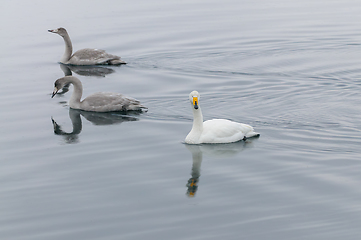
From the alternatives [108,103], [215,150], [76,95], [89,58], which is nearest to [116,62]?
[89,58]

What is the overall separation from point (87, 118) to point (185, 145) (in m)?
3.89

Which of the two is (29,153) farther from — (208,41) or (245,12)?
(245,12)

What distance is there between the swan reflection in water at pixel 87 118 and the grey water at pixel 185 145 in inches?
2.3

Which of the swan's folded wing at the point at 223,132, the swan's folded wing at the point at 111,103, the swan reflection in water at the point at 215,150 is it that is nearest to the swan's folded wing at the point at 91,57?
the swan's folded wing at the point at 111,103

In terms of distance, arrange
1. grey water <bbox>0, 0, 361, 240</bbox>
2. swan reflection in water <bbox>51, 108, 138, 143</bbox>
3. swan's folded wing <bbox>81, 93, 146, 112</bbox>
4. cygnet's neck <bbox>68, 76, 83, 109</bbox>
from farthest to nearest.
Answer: cygnet's neck <bbox>68, 76, 83, 109</bbox> → swan's folded wing <bbox>81, 93, 146, 112</bbox> → swan reflection in water <bbox>51, 108, 138, 143</bbox> → grey water <bbox>0, 0, 361, 240</bbox>

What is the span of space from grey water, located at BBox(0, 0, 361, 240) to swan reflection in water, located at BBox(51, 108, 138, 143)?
59 millimetres

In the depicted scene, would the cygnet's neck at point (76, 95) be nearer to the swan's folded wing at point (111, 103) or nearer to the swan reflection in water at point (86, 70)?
the swan's folded wing at point (111, 103)

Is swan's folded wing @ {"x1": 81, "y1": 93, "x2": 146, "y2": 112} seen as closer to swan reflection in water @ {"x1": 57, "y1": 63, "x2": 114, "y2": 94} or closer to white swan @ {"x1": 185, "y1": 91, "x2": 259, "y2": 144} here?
white swan @ {"x1": 185, "y1": 91, "x2": 259, "y2": 144}

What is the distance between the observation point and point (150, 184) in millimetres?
11016

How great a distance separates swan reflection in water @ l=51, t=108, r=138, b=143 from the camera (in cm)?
1459

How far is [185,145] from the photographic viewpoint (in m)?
13.2

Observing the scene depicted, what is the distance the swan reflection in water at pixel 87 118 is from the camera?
14593 mm

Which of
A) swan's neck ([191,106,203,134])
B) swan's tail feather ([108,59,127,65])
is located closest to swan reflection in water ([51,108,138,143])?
swan's neck ([191,106,203,134])

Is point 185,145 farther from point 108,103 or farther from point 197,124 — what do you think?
point 108,103
